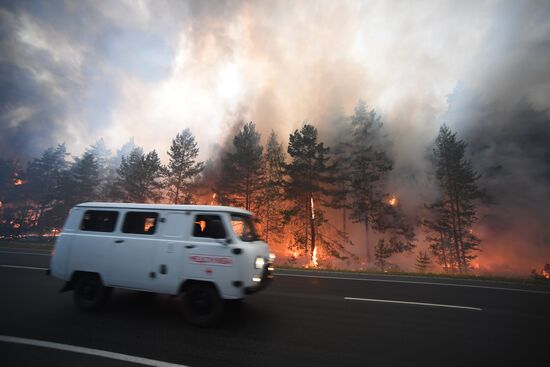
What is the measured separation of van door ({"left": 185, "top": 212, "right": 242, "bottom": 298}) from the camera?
5320mm

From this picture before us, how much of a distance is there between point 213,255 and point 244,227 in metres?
1.00

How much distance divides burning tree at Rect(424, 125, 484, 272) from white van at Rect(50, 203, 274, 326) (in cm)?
3422

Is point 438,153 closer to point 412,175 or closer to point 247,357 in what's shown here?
point 412,175

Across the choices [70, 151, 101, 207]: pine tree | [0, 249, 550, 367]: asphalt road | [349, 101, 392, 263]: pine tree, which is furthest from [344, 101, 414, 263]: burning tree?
[70, 151, 101, 207]: pine tree

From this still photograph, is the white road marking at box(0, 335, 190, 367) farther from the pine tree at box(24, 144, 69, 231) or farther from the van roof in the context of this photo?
the pine tree at box(24, 144, 69, 231)

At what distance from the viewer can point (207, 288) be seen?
5.59 meters

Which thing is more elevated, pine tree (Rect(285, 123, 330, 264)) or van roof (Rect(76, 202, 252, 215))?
pine tree (Rect(285, 123, 330, 264))

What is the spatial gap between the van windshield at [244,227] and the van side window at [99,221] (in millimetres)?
3213

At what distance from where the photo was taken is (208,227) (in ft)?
19.0

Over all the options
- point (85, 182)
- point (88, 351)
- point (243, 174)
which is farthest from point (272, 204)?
point (85, 182)

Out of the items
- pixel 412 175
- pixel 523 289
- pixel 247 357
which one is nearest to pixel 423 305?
pixel 247 357

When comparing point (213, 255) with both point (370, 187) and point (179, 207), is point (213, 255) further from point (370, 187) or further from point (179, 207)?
point (370, 187)

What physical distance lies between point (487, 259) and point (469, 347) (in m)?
45.5

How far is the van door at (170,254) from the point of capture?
18.7 feet
